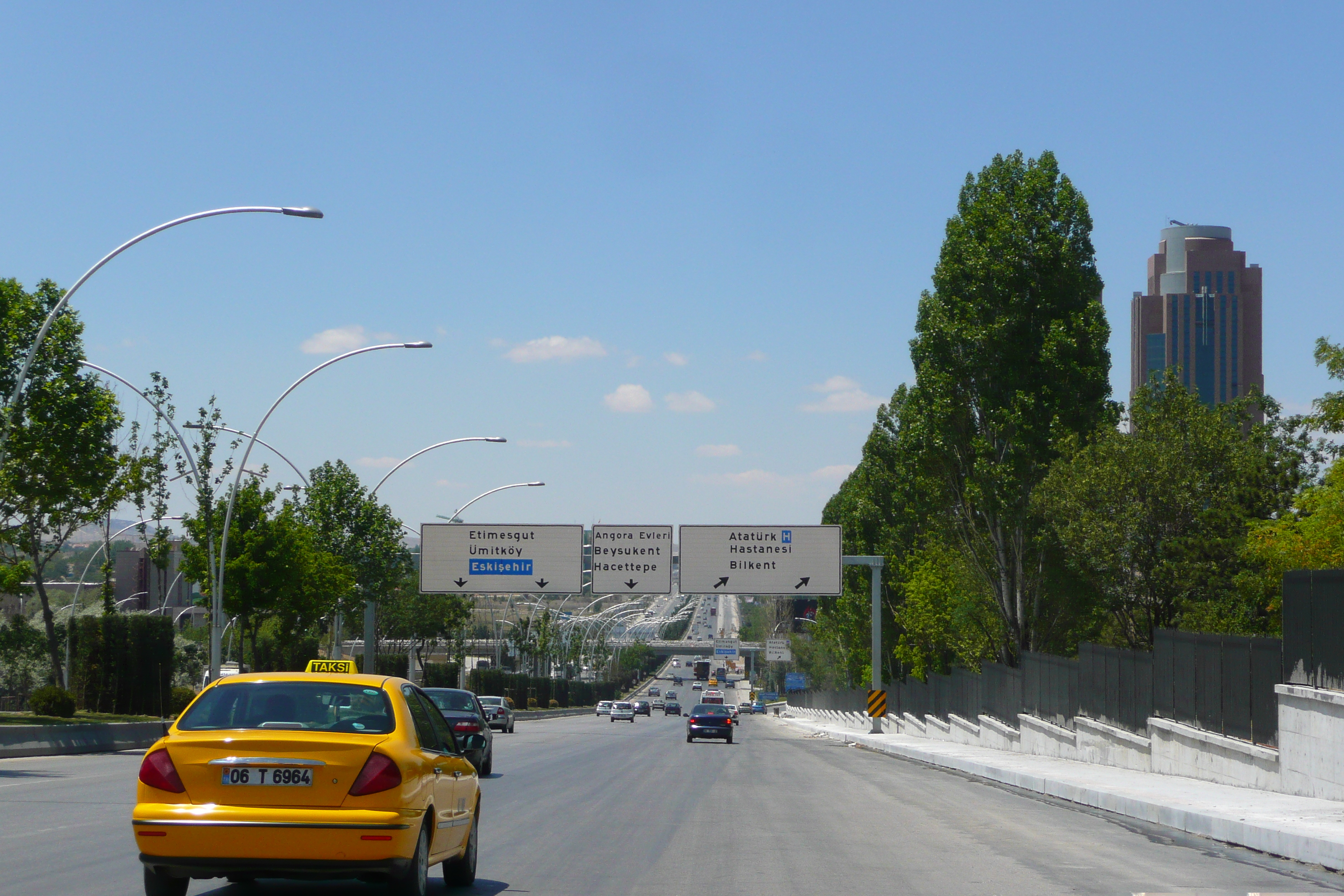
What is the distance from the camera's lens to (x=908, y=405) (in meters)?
45.3

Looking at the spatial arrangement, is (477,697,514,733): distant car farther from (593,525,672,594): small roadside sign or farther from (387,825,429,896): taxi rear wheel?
(387,825,429,896): taxi rear wheel

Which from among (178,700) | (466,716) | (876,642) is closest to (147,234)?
(466,716)

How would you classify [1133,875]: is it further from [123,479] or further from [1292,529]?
[123,479]

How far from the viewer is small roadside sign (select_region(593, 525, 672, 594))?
5138cm

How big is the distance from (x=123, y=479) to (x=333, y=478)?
497 inches

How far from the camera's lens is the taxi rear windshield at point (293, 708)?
9.21m

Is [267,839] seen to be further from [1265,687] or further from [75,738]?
[75,738]

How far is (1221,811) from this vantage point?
16.9 m

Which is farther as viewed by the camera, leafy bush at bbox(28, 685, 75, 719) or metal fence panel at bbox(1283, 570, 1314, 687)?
leafy bush at bbox(28, 685, 75, 719)

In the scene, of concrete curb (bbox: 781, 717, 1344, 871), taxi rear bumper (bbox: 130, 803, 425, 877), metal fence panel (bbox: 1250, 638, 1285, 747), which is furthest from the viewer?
metal fence panel (bbox: 1250, 638, 1285, 747)

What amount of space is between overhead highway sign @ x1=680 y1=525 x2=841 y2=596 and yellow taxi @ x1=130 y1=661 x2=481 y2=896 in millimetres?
41230

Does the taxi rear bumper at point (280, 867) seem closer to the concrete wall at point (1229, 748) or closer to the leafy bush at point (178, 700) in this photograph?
the concrete wall at point (1229, 748)

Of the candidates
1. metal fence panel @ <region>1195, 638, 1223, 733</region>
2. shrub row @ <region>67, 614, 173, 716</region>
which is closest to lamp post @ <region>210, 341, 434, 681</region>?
shrub row @ <region>67, 614, 173, 716</region>

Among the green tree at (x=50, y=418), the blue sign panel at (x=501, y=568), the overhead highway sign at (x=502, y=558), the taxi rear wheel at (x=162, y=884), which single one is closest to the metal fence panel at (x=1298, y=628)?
the taxi rear wheel at (x=162, y=884)
